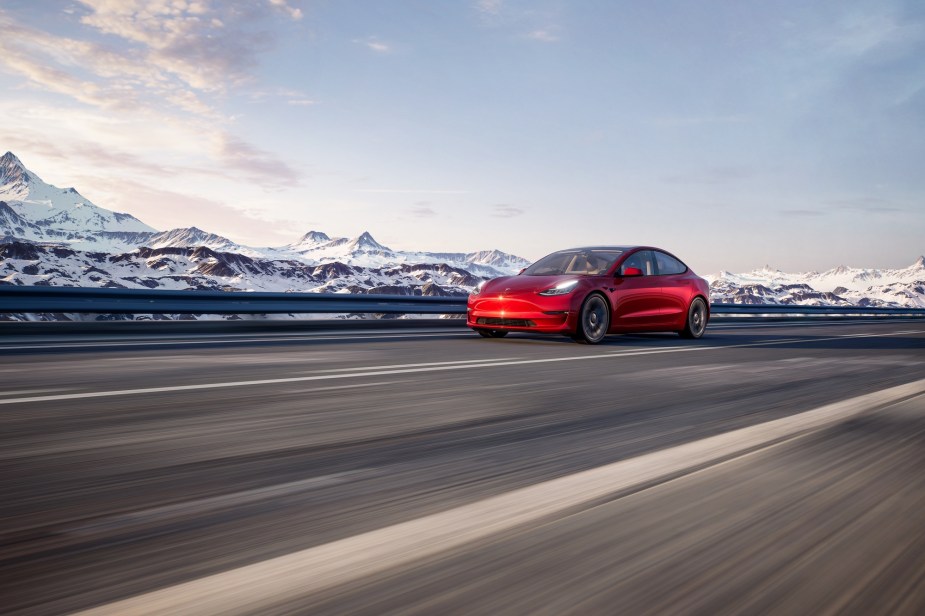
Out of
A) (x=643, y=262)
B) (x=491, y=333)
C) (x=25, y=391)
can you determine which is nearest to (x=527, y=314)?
(x=491, y=333)

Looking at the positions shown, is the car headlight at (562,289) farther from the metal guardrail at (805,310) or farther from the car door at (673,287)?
the metal guardrail at (805,310)

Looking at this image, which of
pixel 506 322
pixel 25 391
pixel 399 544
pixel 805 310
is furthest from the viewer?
pixel 805 310

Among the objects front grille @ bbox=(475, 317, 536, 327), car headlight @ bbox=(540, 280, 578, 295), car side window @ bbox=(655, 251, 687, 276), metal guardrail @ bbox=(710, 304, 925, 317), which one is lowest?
metal guardrail @ bbox=(710, 304, 925, 317)

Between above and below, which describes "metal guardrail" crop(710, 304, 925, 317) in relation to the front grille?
below

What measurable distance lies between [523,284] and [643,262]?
2.27 m

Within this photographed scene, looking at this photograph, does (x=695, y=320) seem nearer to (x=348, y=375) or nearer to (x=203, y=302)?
(x=203, y=302)

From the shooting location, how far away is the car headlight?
10.7 metres

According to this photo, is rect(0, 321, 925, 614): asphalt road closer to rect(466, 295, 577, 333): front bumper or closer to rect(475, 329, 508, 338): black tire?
rect(466, 295, 577, 333): front bumper

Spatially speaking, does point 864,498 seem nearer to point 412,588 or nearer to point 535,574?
point 535,574

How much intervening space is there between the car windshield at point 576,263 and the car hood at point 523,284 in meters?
0.40

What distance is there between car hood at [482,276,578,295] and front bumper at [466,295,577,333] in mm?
127

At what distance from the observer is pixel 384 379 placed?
236 inches

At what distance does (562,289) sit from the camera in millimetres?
10695

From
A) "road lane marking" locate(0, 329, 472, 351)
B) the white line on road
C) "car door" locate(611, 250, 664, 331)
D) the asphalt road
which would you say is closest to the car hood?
"car door" locate(611, 250, 664, 331)
